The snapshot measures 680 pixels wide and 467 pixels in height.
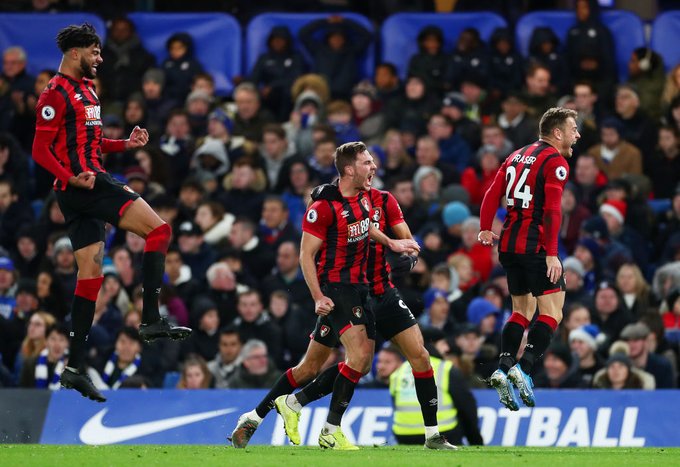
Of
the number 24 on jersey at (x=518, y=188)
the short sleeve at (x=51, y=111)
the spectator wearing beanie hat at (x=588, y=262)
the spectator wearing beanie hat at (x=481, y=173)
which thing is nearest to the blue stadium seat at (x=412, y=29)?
the spectator wearing beanie hat at (x=481, y=173)

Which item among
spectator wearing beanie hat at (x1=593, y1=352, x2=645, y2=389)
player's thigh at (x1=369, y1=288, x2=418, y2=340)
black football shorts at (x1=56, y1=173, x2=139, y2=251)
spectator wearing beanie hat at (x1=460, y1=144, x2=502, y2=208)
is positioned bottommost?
spectator wearing beanie hat at (x1=593, y1=352, x2=645, y2=389)

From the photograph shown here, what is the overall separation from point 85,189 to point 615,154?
9.12 metres

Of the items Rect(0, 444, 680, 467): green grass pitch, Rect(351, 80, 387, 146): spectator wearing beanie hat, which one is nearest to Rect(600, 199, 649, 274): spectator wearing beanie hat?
Rect(351, 80, 387, 146): spectator wearing beanie hat

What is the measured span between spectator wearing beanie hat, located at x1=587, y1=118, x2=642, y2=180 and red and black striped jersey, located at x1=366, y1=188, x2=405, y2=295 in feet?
23.6

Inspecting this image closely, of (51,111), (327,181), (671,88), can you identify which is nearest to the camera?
(51,111)

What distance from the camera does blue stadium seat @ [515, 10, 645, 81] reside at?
21672 mm

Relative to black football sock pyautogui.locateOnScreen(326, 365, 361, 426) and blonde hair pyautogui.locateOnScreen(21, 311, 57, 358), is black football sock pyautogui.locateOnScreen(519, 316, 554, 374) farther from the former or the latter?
blonde hair pyautogui.locateOnScreen(21, 311, 57, 358)

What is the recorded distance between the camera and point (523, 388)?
1209 centimetres

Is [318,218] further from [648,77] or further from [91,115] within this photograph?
[648,77]

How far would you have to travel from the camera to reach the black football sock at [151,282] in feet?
39.7

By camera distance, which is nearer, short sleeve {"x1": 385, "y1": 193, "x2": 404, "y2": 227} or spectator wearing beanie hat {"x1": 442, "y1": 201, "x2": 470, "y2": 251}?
short sleeve {"x1": 385, "y1": 193, "x2": 404, "y2": 227}

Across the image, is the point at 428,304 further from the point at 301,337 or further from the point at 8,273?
the point at 8,273

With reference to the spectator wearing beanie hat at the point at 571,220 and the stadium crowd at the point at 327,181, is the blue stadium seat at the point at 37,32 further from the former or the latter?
the spectator wearing beanie hat at the point at 571,220

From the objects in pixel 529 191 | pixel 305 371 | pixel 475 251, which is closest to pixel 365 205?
pixel 529 191
